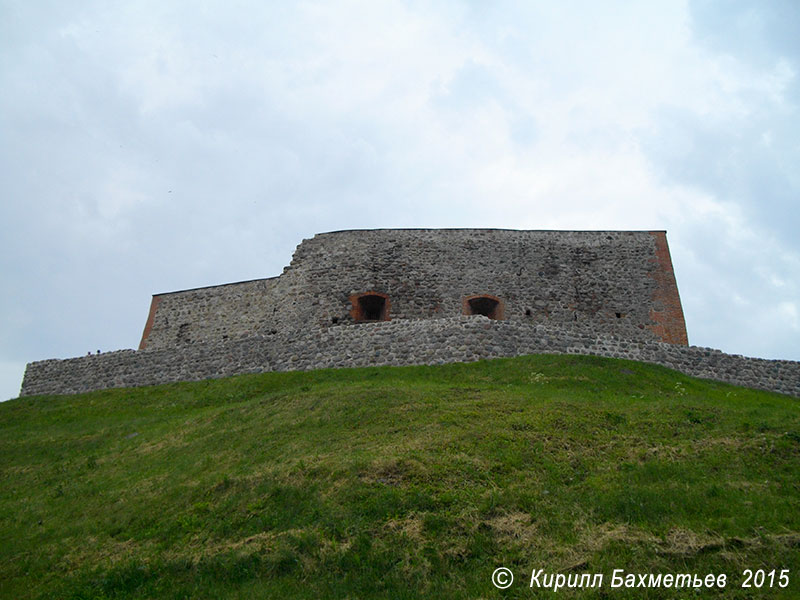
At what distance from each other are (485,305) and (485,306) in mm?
50

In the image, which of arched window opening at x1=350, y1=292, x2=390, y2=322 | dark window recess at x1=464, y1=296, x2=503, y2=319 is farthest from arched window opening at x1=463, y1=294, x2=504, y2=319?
arched window opening at x1=350, y1=292, x2=390, y2=322

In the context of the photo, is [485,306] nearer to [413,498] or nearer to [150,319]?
[150,319]

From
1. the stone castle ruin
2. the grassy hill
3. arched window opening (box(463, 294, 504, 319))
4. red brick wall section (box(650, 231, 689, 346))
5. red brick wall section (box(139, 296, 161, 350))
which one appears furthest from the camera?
red brick wall section (box(139, 296, 161, 350))

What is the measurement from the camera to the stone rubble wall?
17.7 metres

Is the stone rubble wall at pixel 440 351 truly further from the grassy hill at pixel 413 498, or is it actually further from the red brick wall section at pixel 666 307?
the red brick wall section at pixel 666 307

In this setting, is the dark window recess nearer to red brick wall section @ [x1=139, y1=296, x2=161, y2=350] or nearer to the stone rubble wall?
the stone rubble wall

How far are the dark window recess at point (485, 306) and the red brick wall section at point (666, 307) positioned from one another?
5.71 meters

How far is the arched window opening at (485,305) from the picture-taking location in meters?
23.3

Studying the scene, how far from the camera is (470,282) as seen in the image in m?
23.7

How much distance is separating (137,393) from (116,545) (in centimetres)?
1194

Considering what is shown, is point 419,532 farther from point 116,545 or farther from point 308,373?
point 308,373

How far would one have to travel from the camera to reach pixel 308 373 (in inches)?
714

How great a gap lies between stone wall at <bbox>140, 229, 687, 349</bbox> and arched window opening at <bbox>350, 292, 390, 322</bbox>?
158mm

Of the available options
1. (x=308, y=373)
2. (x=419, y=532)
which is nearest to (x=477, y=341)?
(x=308, y=373)
